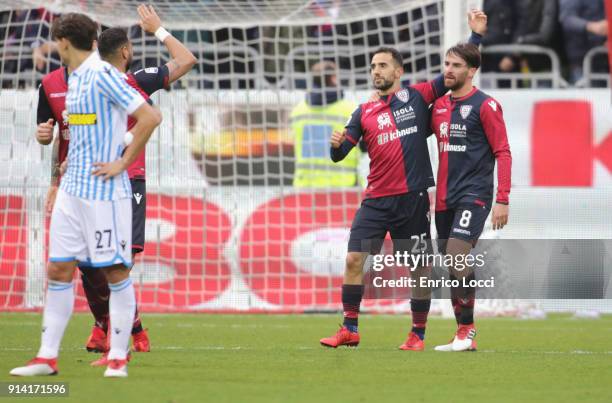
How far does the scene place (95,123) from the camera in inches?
248

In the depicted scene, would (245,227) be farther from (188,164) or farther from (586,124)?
(586,124)

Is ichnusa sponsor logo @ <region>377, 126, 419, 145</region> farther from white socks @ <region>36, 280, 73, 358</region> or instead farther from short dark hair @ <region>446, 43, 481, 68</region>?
white socks @ <region>36, 280, 73, 358</region>

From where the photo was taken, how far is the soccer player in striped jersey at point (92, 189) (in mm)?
6234

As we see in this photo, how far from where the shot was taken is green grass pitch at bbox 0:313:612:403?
19.3ft

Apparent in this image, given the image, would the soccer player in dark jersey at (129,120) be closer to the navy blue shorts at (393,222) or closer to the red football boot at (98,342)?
the red football boot at (98,342)

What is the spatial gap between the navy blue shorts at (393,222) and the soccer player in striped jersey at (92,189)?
2.72m

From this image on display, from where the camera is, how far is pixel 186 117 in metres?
13.7

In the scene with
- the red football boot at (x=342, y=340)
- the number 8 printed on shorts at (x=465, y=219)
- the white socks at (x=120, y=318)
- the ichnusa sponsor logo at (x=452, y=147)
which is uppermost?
the ichnusa sponsor logo at (x=452, y=147)

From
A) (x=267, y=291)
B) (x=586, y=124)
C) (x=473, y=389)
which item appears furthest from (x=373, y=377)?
(x=586, y=124)

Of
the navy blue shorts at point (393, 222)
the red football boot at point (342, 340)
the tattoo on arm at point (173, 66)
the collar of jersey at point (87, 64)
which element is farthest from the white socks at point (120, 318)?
the navy blue shorts at point (393, 222)

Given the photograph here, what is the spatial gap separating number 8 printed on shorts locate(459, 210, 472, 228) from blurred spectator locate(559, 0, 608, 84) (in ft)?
26.3

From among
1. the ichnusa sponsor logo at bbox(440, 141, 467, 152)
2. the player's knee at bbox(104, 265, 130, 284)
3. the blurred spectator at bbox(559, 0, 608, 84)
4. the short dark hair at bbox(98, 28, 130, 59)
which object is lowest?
the player's knee at bbox(104, 265, 130, 284)

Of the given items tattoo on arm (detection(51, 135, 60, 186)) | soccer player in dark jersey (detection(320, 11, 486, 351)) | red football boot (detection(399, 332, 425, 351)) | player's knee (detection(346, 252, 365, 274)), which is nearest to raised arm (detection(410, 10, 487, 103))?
soccer player in dark jersey (detection(320, 11, 486, 351))

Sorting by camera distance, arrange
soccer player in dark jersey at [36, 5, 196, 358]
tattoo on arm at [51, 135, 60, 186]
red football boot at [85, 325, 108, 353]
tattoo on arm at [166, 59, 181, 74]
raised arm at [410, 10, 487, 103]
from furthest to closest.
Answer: raised arm at [410, 10, 487, 103] < red football boot at [85, 325, 108, 353] < tattoo on arm at [51, 135, 60, 186] < tattoo on arm at [166, 59, 181, 74] < soccer player in dark jersey at [36, 5, 196, 358]
